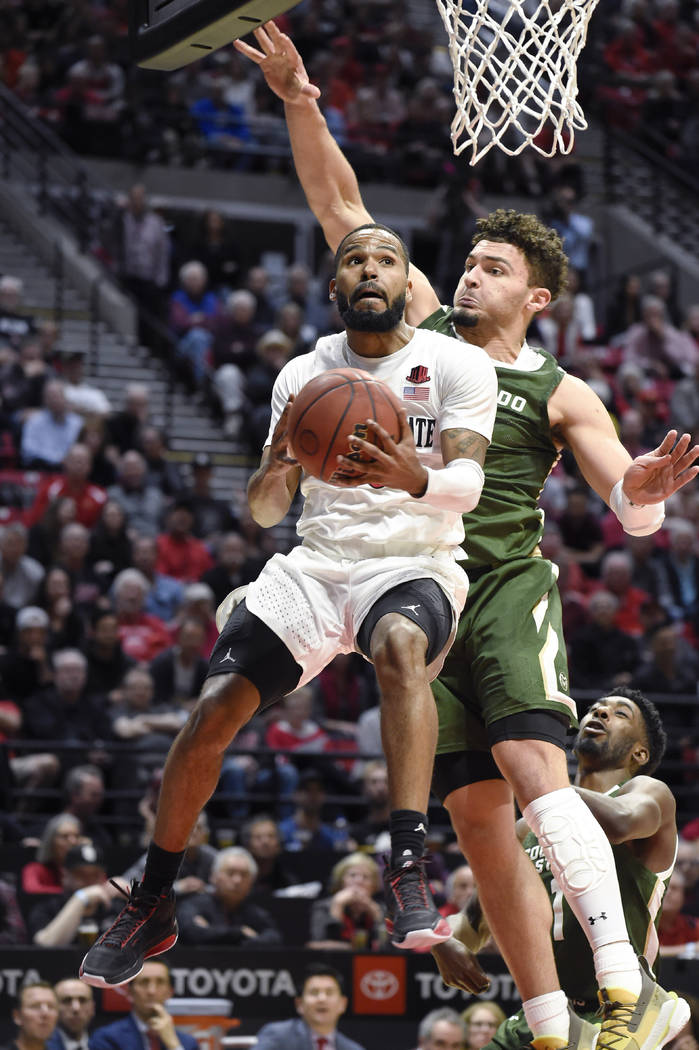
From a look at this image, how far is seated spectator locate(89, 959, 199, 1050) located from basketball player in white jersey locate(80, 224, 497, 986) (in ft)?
10.3

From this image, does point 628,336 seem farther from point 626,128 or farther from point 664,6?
point 664,6

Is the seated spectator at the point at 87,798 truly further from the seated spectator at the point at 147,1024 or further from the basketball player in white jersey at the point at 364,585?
the basketball player in white jersey at the point at 364,585

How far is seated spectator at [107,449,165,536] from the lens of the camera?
12641 mm

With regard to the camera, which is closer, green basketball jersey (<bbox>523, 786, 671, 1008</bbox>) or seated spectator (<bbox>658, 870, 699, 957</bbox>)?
green basketball jersey (<bbox>523, 786, 671, 1008</bbox>)

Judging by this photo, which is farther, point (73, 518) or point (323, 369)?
point (73, 518)

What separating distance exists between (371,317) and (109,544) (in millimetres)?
7238

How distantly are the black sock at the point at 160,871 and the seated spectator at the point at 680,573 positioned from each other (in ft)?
30.1

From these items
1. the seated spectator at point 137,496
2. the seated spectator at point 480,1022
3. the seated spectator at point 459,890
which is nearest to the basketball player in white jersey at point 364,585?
the seated spectator at point 480,1022

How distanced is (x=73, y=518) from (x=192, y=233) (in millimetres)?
6652

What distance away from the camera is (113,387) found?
14992mm

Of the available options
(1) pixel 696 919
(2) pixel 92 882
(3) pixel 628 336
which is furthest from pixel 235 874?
(3) pixel 628 336

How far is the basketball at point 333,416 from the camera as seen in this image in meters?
4.50

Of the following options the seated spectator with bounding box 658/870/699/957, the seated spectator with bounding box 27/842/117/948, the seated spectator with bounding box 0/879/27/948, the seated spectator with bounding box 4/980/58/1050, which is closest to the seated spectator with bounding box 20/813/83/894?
the seated spectator with bounding box 27/842/117/948

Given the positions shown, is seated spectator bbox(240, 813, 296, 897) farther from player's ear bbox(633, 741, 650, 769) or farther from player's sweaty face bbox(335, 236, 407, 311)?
player's sweaty face bbox(335, 236, 407, 311)
